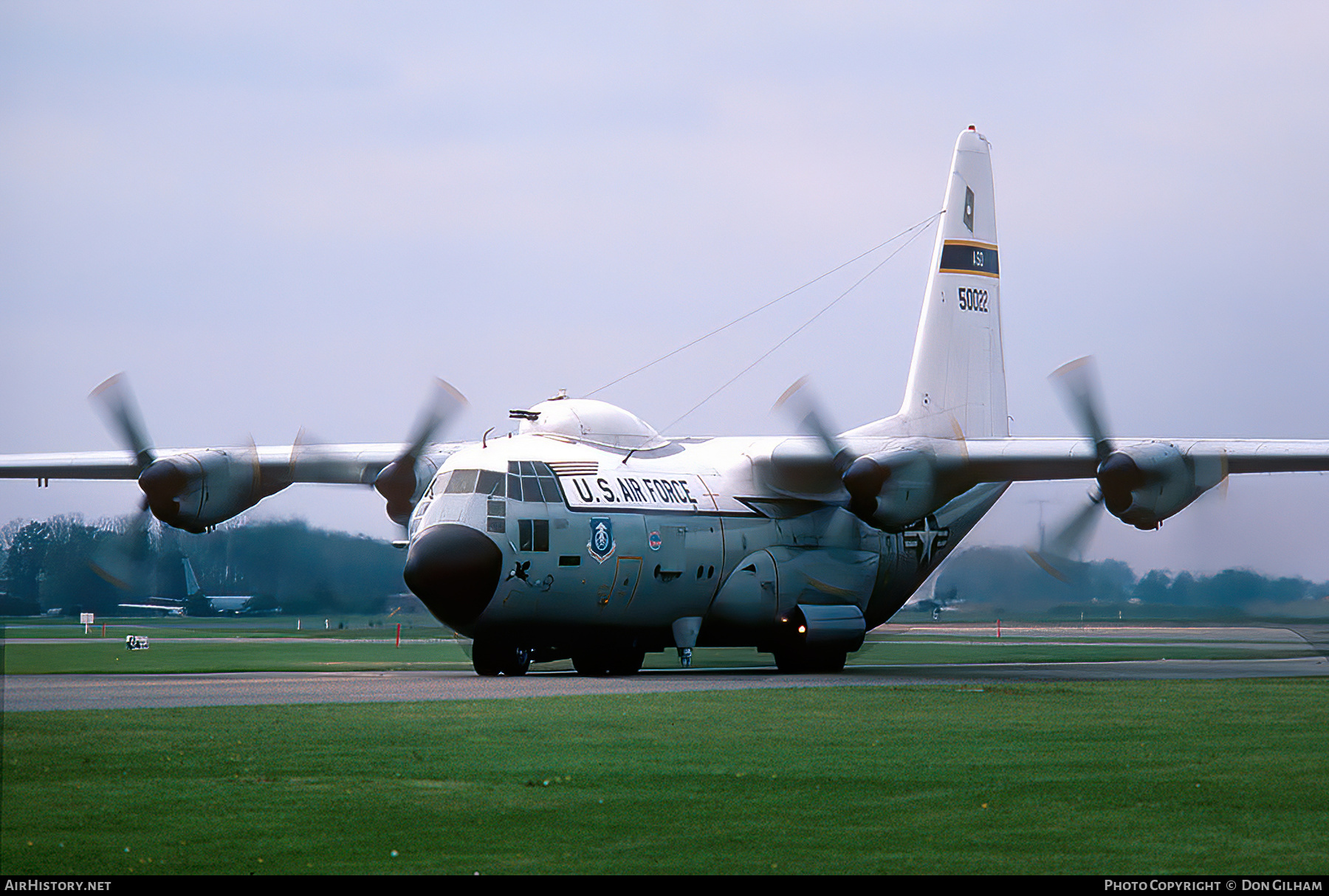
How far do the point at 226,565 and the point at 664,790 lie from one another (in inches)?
792

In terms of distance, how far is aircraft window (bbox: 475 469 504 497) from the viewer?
→ 22969 millimetres

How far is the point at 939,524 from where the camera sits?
1209 inches

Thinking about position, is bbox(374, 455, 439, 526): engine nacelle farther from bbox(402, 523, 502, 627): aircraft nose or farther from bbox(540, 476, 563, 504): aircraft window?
bbox(402, 523, 502, 627): aircraft nose

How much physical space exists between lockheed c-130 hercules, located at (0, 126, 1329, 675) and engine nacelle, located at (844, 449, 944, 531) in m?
0.03

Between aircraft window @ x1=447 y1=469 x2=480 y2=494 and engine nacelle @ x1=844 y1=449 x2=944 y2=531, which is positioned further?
engine nacelle @ x1=844 y1=449 x2=944 y2=531

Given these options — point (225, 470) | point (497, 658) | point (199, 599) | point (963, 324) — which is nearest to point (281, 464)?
point (225, 470)

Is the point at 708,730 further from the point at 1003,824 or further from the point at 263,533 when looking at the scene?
the point at 263,533

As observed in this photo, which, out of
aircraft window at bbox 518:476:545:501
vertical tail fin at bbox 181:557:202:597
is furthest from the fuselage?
vertical tail fin at bbox 181:557:202:597

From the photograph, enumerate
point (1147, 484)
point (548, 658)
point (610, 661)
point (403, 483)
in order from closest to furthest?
point (1147, 484) < point (548, 658) < point (610, 661) < point (403, 483)

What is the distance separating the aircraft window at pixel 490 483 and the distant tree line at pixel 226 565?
3.29 m

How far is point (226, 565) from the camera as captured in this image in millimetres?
28266

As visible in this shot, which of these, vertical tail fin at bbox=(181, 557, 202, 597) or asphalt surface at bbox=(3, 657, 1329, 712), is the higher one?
vertical tail fin at bbox=(181, 557, 202, 597)

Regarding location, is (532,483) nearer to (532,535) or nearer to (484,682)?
(532,535)

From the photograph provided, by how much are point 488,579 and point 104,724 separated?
353 inches
